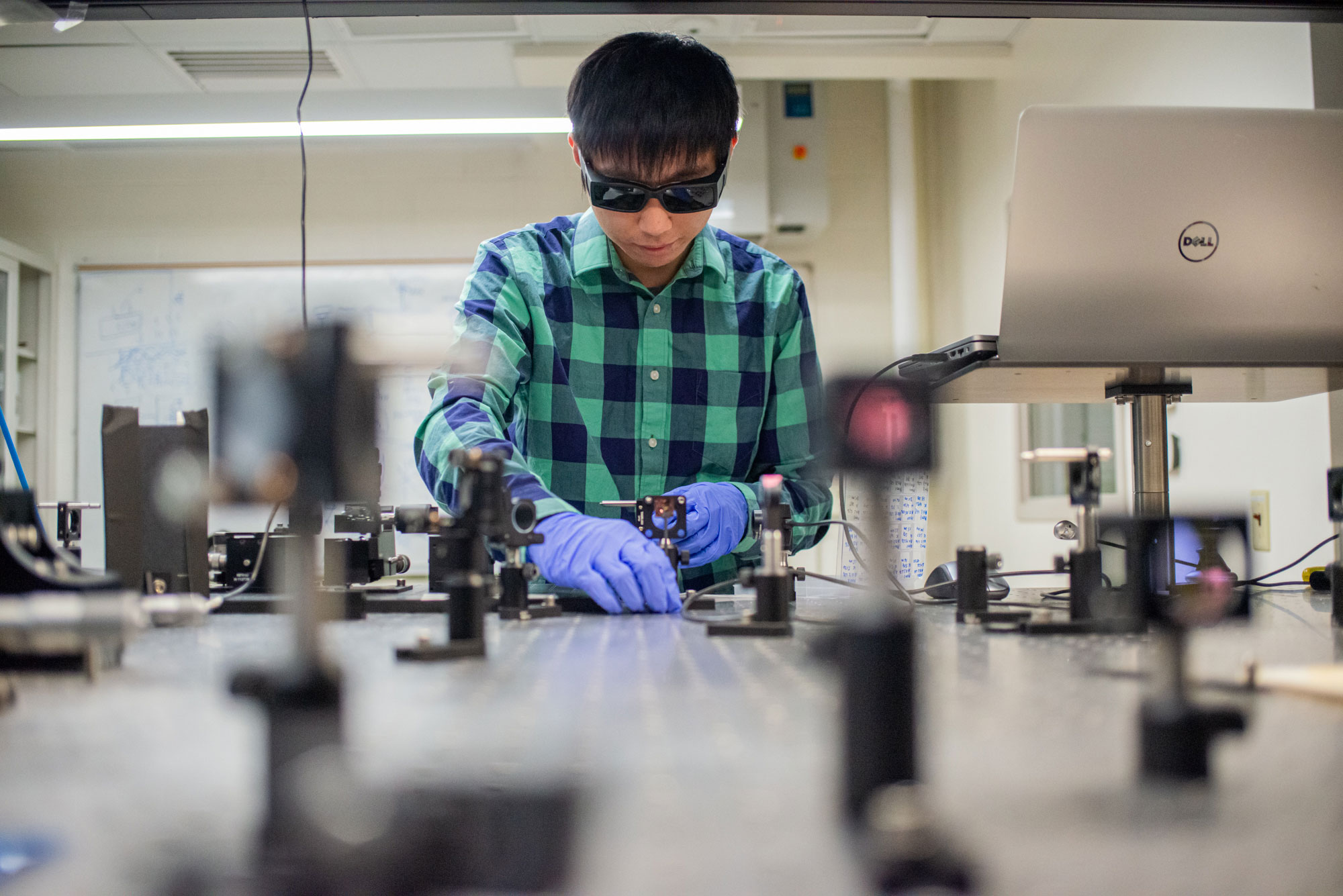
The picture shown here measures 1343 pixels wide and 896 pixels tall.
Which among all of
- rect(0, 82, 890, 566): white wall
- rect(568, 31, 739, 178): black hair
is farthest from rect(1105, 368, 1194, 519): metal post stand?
rect(0, 82, 890, 566): white wall

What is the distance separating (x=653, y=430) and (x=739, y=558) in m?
0.29

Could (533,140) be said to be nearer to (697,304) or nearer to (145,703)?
(697,304)

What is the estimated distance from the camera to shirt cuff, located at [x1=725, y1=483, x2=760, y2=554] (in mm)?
1419

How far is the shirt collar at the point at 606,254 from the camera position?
1600 mm

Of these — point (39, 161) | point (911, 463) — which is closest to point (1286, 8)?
point (911, 463)

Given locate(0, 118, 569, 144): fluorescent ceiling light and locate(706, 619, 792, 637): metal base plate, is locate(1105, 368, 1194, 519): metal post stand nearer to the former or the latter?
locate(706, 619, 792, 637): metal base plate

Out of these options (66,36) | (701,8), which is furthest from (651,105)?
(66,36)

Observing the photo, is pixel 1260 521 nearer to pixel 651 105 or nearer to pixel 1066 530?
pixel 1066 530

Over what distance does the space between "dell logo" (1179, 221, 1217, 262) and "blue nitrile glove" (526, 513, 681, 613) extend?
78 centimetres

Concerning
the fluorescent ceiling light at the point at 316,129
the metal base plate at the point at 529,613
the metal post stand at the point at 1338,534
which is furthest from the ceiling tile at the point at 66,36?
the metal post stand at the point at 1338,534

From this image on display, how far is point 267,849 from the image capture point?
1.07 ft

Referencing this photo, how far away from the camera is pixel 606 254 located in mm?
1598

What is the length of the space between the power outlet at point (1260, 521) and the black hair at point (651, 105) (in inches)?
66.8

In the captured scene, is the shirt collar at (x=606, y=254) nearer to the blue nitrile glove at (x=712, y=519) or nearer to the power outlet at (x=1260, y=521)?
the blue nitrile glove at (x=712, y=519)
